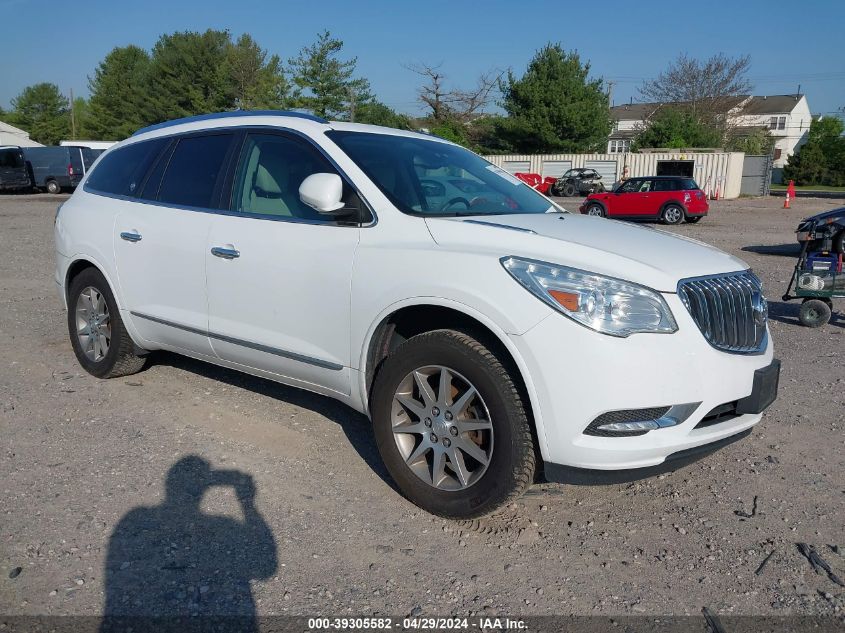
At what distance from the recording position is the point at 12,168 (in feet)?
109

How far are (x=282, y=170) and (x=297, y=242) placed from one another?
0.57 meters

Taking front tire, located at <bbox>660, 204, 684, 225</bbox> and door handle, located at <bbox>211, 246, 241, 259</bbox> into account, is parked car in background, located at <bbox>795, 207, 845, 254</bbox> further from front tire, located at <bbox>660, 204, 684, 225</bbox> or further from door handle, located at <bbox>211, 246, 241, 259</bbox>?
front tire, located at <bbox>660, 204, 684, 225</bbox>

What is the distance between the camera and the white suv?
115 inches

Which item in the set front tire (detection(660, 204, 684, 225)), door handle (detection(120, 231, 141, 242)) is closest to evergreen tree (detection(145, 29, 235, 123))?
front tire (detection(660, 204, 684, 225))

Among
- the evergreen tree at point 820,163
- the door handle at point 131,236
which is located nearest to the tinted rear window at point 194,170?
the door handle at point 131,236

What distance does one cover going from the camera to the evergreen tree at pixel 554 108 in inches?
1895

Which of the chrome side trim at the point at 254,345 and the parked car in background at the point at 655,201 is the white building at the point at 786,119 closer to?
the parked car in background at the point at 655,201

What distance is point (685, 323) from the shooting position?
2.97 m

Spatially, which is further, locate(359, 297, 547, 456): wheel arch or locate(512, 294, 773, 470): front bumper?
locate(359, 297, 547, 456): wheel arch

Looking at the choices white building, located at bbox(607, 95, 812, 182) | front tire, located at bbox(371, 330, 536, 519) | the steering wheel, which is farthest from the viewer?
white building, located at bbox(607, 95, 812, 182)

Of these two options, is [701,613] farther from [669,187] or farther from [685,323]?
[669,187]

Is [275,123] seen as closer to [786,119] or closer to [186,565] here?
[186,565]

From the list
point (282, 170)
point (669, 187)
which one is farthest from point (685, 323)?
point (669, 187)

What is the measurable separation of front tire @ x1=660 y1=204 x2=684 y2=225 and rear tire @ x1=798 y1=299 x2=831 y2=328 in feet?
54.7
